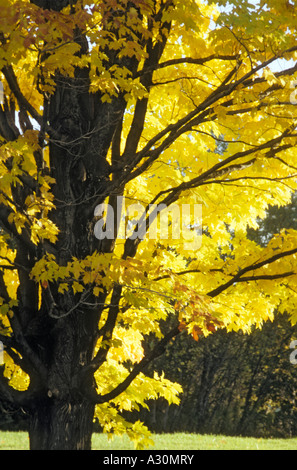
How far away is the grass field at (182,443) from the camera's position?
12914 millimetres

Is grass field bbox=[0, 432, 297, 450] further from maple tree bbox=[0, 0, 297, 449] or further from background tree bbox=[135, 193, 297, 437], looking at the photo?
maple tree bbox=[0, 0, 297, 449]

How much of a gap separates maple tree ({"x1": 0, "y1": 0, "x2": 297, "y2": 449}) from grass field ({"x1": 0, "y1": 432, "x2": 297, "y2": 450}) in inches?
283

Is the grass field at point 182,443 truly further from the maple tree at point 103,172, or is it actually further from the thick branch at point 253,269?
the thick branch at point 253,269

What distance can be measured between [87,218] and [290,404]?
14.7 meters

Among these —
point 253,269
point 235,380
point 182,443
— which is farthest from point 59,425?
point 235,380

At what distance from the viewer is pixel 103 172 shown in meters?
5.53

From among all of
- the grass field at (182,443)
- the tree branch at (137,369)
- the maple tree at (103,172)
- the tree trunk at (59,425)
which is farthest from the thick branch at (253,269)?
the grass field at (182,443)

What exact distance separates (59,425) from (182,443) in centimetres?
912

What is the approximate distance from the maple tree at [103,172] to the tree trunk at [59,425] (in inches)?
0.5

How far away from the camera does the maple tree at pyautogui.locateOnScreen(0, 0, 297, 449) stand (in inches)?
186

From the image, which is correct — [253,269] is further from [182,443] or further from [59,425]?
[182,443]
